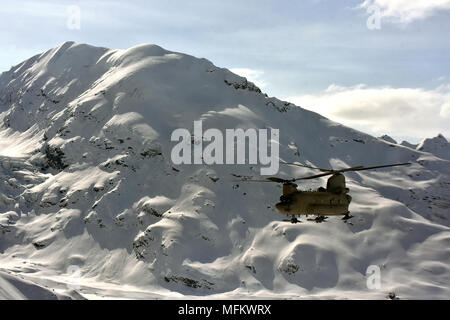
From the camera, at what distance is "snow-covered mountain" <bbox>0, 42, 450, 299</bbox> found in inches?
5399

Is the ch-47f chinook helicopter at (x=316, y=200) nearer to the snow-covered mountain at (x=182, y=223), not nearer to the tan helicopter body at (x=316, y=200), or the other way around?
the tan helicopter body at (x=316, y=200)

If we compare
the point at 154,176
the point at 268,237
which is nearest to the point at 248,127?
the point at 154,176

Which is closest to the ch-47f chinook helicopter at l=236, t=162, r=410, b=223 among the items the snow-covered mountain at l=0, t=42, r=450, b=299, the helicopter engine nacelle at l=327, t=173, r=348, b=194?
the helicopter engine nacelle at l=327, t=173, r=348, b=194

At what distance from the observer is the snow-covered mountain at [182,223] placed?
5399 inches

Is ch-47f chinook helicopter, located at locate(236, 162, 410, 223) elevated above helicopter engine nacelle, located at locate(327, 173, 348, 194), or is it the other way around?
helicopter engine nacelle, located at locate(327, 173, 348, 194)

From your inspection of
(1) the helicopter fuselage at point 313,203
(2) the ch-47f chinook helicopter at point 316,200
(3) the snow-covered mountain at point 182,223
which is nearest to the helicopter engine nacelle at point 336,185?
(2) the ch-47f chinook helicopter at point 316,200

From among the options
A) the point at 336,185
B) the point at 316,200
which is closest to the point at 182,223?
the point at 336,185

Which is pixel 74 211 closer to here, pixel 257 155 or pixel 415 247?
pixel 257 155

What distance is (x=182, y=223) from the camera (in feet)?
497

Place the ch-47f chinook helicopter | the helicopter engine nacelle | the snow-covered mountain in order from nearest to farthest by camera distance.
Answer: the ch-47f chinook helicopter < the helicopter engine nacelle < the snow-covered mountain

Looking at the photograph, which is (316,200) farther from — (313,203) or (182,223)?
(182,223)

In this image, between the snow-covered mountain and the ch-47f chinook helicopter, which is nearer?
the ch-47f chinook helicopter

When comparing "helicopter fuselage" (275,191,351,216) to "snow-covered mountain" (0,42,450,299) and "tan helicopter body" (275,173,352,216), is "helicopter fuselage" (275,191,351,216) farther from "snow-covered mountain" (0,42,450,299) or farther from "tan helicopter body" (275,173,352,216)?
"snow-covered mountain" (0,42,450,299)

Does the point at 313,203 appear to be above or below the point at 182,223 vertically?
below
